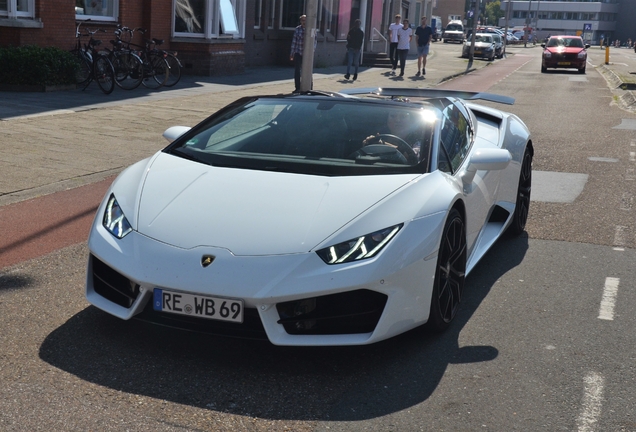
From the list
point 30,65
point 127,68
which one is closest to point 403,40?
point 127,68

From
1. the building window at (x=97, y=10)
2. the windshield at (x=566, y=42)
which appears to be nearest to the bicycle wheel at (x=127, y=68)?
the building window at (x=97, y=10)

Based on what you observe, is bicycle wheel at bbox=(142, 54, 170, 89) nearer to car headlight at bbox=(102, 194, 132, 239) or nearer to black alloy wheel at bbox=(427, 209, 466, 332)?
car headlight at bbox=(102, 194, 132, 239)

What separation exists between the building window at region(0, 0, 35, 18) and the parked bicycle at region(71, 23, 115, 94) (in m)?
1.09

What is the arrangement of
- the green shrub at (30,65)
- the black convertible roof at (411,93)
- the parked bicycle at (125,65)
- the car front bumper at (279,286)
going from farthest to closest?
the parked bicycle at (125,65) → the green shrub at (30,65) → the black convertible roof at (411,93) → the car front bumper at (279,286)

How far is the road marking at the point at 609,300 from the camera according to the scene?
197 inches

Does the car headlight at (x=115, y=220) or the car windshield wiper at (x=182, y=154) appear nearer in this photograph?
the car headlight at (x=115, y=220)

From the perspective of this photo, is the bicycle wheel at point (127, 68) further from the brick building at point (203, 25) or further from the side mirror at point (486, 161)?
the side mirror at point (486, 161)

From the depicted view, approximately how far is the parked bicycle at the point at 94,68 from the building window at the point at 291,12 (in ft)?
44.1

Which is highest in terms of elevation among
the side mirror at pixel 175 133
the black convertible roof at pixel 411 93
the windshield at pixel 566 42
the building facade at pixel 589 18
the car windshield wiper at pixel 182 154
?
the building facade at pixel 589 18

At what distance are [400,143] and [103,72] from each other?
12855 mm

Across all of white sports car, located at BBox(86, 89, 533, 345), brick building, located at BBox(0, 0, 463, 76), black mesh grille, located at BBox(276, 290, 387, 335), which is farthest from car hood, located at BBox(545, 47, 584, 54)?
black mesh grille, located at BBox(276, 290, 387, 335)

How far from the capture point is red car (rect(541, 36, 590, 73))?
35750 mm

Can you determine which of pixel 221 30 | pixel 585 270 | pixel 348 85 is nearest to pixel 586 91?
pixel 348 85

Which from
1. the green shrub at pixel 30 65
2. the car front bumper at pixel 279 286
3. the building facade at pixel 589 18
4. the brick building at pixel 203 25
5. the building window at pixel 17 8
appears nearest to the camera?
the car front bumper at pixel 279 286
